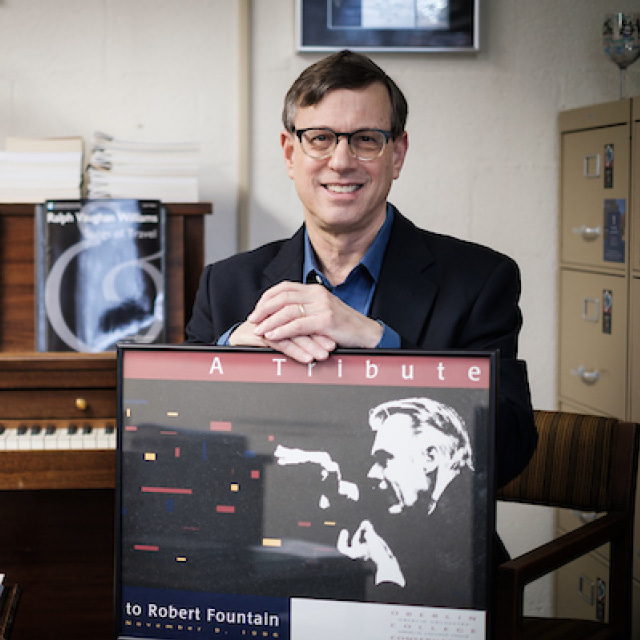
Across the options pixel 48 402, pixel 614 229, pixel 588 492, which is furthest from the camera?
pixel 614 229

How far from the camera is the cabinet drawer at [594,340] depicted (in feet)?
7.79

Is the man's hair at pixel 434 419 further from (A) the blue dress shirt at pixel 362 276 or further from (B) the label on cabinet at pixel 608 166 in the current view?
(B) the label on cabinet at pixel 608 166

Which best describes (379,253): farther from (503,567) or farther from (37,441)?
(37,441)

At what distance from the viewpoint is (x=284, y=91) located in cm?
261

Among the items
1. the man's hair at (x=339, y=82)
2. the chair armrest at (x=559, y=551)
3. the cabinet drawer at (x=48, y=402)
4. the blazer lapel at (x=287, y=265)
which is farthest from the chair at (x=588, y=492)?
the cabinet drawer at (x=48, y=402)

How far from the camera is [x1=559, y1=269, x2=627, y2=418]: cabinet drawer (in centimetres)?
238

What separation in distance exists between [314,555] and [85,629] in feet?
5.64

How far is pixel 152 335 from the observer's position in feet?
7.29

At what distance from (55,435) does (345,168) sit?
1.14 meters

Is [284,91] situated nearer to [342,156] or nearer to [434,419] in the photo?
[342,156]

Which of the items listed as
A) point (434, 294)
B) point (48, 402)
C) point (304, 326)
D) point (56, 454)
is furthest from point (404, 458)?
point (48, 402)

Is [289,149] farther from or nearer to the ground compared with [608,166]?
nearer to the ground

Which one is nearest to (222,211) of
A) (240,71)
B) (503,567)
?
(240,71)

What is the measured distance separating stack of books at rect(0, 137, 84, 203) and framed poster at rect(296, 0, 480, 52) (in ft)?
2.70
